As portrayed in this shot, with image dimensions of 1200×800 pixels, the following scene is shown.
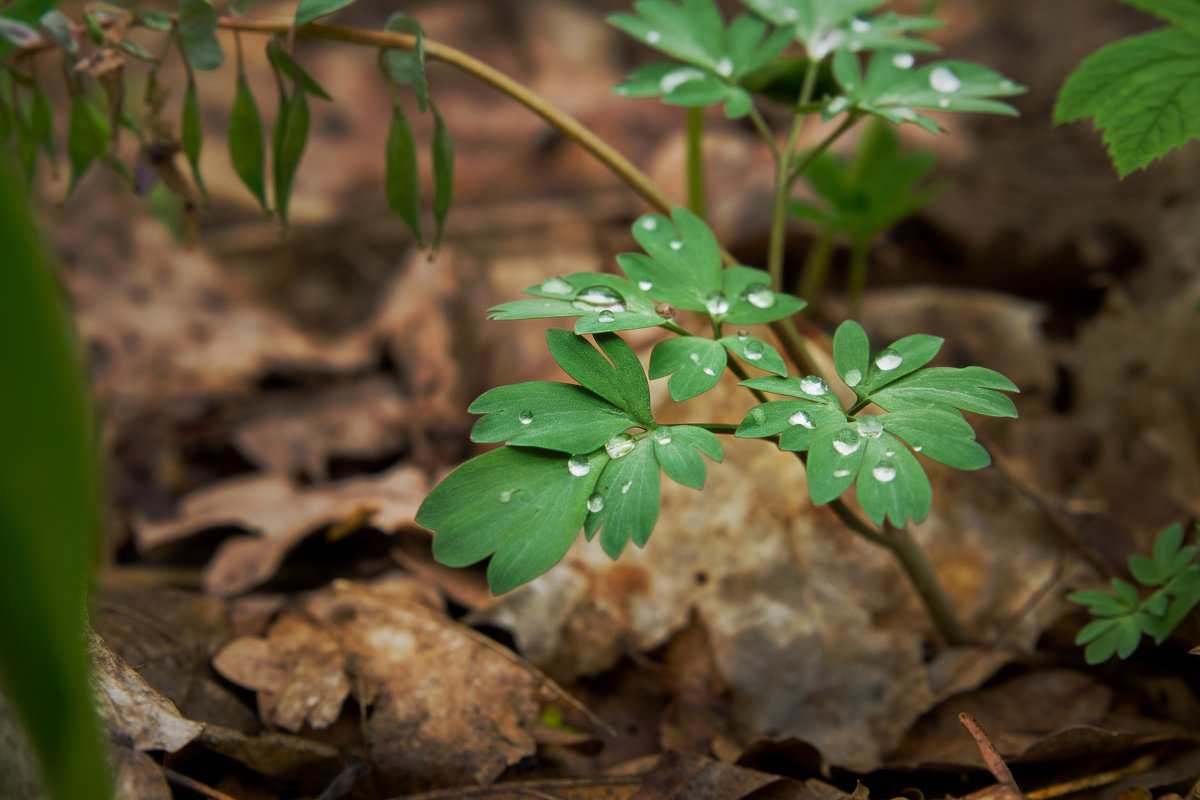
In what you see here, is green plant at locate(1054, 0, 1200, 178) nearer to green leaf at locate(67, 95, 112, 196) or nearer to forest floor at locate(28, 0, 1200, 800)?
forest floor at locate(28, 0, 1200, 800)

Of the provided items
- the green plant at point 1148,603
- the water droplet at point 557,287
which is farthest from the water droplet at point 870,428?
the green plant at point 1148,603

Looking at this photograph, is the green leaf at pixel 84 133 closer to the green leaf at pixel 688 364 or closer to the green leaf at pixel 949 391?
the green leaf at pixel 688 364

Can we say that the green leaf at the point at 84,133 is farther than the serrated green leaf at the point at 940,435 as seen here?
Yes

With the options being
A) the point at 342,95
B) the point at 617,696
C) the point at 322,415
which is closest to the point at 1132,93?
the point at 617,696

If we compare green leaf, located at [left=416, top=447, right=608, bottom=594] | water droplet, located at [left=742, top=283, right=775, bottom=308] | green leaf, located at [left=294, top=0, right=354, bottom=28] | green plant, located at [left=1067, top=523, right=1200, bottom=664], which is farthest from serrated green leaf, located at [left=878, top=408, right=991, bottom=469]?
green leaf, located at [left=294, top=0, right=354, bottom=28]

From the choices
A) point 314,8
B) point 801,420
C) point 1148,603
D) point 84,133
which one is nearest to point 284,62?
point 314,8

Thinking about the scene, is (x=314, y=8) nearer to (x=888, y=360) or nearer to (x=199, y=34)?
(x=199, y=34)
